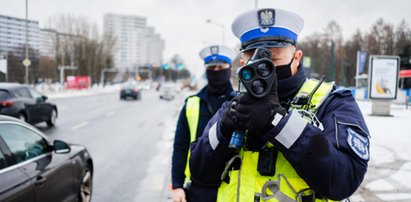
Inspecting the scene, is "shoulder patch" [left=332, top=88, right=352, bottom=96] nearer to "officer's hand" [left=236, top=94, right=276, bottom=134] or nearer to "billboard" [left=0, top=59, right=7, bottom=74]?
"officer's hand" [left=236, top=94, right=276, bottom=134]

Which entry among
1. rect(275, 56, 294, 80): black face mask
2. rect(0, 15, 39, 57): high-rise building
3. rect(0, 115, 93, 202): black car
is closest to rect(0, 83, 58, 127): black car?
rect(0, 15, 39, 57): high-rise building

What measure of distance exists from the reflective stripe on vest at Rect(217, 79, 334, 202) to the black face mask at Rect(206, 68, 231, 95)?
149 cm

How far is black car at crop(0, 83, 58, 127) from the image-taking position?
1063cm

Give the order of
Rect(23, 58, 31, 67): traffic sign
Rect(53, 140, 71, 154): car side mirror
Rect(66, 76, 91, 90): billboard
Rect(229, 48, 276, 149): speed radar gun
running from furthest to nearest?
Rect(66, 76, 91, 90): billboard → Rect(23, 58, 31, 67): traffic sign → Rect(53, 140, 71, 154): car side mirror → Rect(229, 48, 276, 149): speed radar gun

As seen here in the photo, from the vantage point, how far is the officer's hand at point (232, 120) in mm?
1288

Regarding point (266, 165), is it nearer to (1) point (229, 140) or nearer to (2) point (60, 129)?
(1) point (229, 140)

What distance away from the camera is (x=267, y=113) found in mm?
1240

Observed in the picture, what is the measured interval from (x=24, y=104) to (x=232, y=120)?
11.5 metres

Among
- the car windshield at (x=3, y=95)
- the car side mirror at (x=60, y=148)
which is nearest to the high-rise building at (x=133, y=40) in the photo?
the car windshield at (x=3, y=95)

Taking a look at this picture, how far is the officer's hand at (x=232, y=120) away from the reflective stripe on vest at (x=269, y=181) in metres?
0.15

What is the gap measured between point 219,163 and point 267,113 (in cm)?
44

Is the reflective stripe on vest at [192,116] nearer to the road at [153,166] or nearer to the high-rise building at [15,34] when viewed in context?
the road at [153,166]

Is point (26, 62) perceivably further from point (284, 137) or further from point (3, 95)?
point (284, 137)

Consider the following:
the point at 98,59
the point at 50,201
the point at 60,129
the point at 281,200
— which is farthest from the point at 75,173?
the point at 98,59
